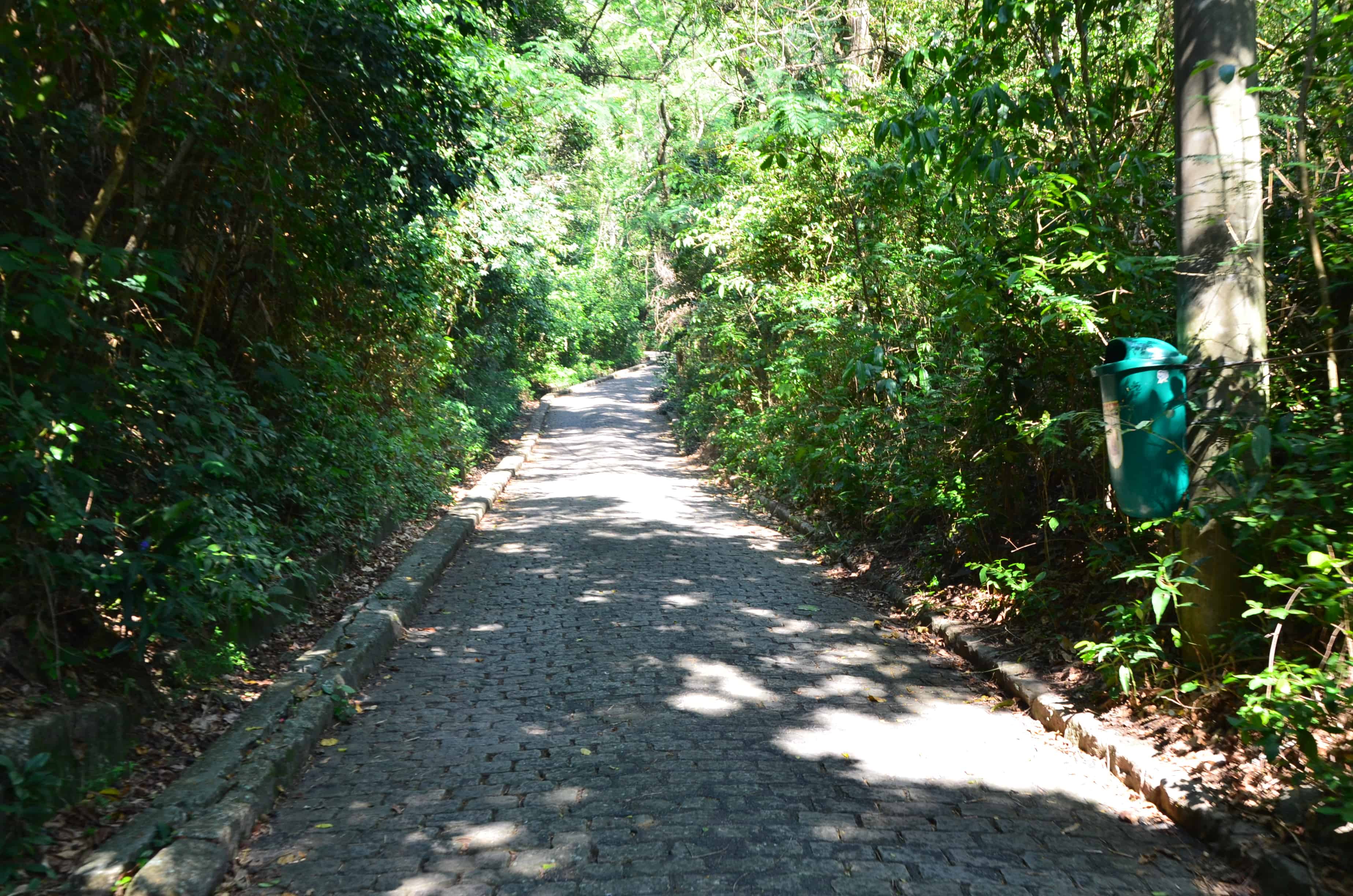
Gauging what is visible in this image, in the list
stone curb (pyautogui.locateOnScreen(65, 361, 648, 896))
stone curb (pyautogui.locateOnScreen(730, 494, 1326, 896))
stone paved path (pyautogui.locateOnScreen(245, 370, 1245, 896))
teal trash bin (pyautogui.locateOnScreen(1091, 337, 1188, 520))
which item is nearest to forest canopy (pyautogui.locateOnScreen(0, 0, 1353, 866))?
teal trash bin (pyautogui.locateOnScreen(1091, 337, 1188, 520))

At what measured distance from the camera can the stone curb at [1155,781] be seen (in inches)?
138

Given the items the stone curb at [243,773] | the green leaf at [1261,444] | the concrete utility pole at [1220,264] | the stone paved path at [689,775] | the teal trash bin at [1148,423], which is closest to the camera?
the stone curb at [243,773]

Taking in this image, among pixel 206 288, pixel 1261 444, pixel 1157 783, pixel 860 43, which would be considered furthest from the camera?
pixel 860 43

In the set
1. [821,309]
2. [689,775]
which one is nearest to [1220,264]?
[689,775]

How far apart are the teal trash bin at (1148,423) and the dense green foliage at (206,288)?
181 inches

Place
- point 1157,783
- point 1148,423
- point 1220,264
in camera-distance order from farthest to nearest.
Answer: point 1148,423 < point 1220,264 < point 1157,783

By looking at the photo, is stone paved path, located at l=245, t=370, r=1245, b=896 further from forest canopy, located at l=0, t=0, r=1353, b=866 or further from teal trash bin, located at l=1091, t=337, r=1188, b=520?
teal trash bin, located at l=1091, t=337, r=1188, b=520

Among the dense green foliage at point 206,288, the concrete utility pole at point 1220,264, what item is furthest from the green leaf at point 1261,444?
the dense green foliage at point 206,288

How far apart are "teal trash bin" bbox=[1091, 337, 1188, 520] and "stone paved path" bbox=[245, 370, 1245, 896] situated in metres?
1.41

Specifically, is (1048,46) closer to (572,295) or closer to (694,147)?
(694,147)

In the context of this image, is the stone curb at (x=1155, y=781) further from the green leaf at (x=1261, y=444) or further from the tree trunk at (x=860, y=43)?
the tree trunk at (x=860, y=43)

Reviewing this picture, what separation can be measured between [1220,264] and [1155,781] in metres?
2.47

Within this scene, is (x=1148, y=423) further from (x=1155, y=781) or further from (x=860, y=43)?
(x=860, y=43)

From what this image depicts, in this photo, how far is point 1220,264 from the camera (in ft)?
15.0
